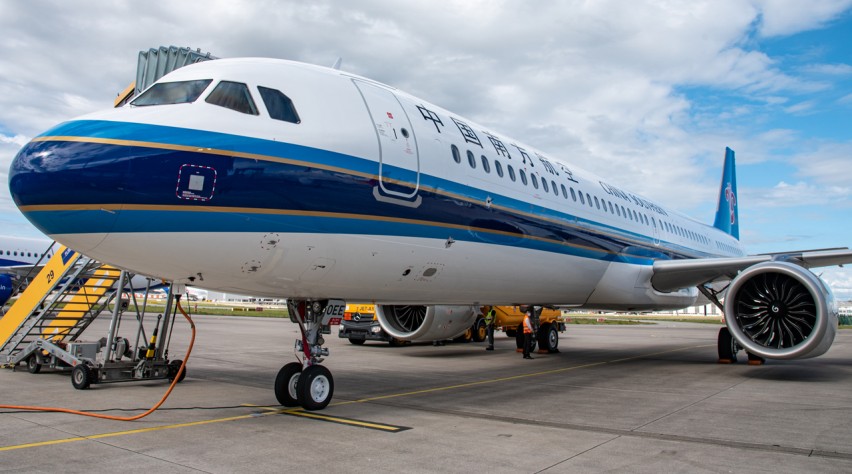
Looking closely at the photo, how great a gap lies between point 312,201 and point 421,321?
23.7ft

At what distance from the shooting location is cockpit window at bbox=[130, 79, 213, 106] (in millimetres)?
6262

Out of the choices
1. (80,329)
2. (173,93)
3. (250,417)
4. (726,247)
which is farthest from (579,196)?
(726,247)

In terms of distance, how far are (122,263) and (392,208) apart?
2851 mm

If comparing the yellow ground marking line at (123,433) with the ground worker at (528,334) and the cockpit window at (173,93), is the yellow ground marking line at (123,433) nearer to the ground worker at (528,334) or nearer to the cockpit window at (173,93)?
the cockpit window at (173,93)

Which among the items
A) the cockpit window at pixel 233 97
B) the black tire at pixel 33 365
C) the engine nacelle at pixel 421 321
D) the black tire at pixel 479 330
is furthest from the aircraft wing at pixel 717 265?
the black tire at pixel 33 365

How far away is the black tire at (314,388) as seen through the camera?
7215mm

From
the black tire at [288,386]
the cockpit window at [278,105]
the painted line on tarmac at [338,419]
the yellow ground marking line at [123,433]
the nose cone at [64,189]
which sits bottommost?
the yellow ground marking line at [123,433]

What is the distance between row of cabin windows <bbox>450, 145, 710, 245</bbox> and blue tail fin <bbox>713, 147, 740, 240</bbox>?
7.37 metres

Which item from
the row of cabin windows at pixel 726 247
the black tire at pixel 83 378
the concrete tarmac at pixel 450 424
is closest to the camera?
the concrete tarmac at pixel 450 424

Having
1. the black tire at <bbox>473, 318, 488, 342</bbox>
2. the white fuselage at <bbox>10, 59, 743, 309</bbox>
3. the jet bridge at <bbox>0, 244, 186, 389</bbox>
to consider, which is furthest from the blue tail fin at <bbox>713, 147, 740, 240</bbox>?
the jet bridge at <bbox>0, 244, 186, 389</bbox>

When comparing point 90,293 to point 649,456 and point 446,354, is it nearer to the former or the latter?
point 446,354

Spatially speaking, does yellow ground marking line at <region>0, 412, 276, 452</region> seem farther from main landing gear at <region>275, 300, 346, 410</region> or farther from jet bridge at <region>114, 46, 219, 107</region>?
jet bridge at <region>114, 46, 219, 107</region>

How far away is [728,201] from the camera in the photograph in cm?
2645

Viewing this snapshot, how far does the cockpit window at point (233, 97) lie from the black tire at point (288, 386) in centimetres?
321
